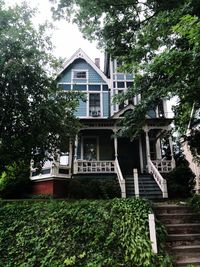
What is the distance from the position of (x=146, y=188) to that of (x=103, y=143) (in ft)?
16.3

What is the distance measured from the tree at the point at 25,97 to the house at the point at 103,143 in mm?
3519

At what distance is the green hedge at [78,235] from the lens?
6422 millimetres

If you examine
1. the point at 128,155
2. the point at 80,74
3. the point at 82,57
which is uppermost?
the point at 82,57

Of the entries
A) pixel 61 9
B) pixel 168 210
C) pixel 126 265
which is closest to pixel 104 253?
pixel 126 265

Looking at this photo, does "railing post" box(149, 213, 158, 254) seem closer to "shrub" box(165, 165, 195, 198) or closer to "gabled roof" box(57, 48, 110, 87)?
"shrub" box(165, 165, 195, 198)

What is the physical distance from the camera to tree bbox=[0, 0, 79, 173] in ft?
29.6

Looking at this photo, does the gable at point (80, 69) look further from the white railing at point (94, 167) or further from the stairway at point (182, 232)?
the stairway at point (182, 232)

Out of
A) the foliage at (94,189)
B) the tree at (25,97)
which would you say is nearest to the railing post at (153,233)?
the tree at (25,97)

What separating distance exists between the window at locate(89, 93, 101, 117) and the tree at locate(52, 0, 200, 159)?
4808 mm

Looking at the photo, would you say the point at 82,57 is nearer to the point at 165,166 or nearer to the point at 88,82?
the point at 88,82

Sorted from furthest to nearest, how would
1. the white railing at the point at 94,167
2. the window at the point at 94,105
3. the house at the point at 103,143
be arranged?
the window at the point at 94,105, the white railing at the point at 94,167, the house at the point at 103,143

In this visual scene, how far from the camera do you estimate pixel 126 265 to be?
6.24 metres

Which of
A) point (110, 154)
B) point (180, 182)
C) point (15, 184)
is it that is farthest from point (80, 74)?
point (180, 182)

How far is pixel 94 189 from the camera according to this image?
13.0 m
